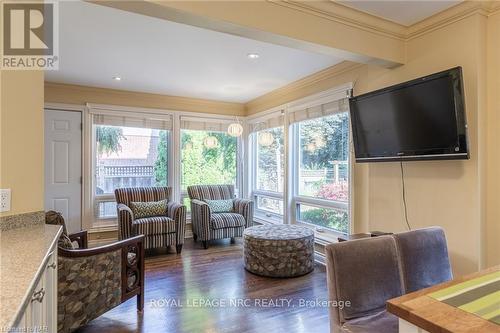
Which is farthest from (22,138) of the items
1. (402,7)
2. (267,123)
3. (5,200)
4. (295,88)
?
(267,123)

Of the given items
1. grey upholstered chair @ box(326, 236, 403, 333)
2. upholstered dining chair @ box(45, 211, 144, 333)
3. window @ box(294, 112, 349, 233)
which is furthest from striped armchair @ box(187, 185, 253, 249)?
grey upholstered chair @ box(326, 236, 403, 333)

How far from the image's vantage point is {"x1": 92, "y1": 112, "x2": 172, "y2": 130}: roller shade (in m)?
4.64

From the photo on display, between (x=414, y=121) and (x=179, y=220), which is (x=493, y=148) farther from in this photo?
(x=179, y=220)

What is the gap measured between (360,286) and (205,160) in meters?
4.22

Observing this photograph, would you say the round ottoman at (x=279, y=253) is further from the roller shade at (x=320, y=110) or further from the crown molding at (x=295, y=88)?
the crown molding at (x=295, y=88)

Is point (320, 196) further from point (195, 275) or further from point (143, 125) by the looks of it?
point (143, 125)

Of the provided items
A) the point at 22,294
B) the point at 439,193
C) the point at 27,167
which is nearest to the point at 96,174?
the point at 27,167

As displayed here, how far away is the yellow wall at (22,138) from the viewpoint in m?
1.63

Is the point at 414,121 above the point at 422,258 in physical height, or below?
above

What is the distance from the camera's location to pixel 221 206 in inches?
190

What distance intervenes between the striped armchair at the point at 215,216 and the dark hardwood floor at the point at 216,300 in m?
0.62

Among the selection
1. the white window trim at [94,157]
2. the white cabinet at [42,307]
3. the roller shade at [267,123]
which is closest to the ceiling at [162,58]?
the white window trim at [94,157]

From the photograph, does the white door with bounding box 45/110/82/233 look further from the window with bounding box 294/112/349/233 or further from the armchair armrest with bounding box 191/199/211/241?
the window with bounding box 294/112/349/233

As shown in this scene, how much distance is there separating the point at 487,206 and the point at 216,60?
2.86 meters
